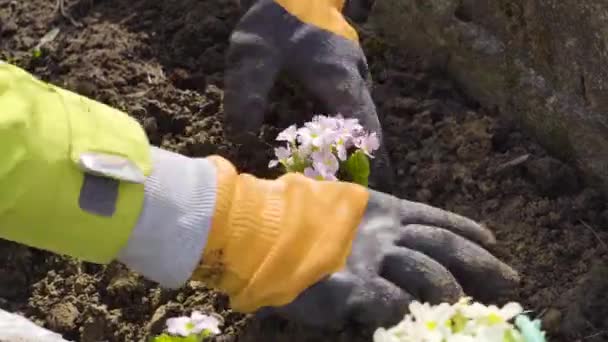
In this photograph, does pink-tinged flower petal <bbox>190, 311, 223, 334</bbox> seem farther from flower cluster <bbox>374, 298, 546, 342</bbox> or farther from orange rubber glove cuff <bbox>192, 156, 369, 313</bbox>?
flower cluster <bbox>374, 298, 546, 342</bbox>

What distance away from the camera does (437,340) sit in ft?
4.46

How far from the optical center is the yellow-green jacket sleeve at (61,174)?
158 centimetres

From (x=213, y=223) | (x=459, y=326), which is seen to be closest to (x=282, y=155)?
(x=213, y=223)

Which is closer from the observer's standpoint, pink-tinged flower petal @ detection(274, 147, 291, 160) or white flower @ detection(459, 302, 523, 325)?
white flower @ detection(459, 302, 523, 325)

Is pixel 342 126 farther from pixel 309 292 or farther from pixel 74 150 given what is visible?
pixel 74 150

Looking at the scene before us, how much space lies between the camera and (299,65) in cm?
213

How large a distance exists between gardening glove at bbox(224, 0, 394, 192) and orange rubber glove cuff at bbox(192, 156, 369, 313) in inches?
13.7

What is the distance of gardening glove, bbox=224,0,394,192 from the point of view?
206 cm

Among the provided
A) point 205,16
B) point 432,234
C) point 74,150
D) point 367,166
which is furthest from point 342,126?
point 205,16

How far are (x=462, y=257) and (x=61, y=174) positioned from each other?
0.75 metres

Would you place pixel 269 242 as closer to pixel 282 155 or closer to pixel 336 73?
pixel 282 155

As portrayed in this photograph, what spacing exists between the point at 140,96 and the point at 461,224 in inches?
37.4

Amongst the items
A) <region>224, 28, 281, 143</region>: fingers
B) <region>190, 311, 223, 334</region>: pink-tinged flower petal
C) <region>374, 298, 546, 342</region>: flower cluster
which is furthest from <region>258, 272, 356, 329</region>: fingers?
<region>224, 28, 281, 143</region>: fingers

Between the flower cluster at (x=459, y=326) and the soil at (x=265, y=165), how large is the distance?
0.34 meters
